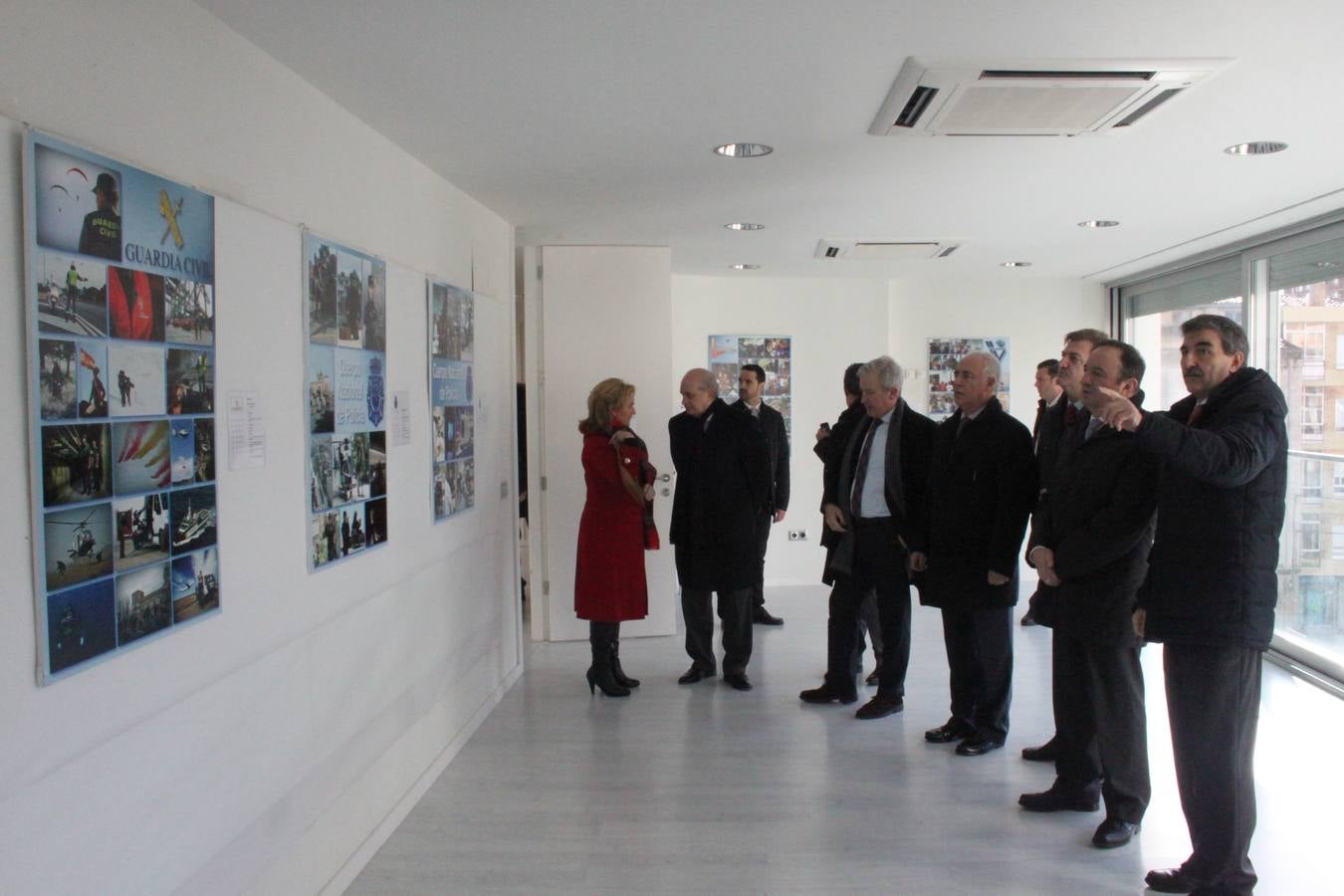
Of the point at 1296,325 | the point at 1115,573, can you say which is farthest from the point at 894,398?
the point at 1296,325

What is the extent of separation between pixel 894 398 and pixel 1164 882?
85.1 inches

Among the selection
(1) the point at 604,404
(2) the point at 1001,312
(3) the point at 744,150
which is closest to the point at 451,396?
(1) the point at 604,404

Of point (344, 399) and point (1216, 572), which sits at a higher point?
point (344, 399)

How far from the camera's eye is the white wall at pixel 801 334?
7859 mm

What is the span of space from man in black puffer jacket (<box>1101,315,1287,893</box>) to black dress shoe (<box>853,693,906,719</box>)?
1762 mm

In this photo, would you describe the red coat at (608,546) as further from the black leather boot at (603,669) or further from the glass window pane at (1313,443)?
the glass window pane at (1313,443)

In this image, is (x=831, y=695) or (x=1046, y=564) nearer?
(x=1046, y=564)

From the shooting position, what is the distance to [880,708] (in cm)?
450

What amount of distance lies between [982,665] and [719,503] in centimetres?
144

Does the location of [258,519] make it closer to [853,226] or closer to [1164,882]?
[1164,882]

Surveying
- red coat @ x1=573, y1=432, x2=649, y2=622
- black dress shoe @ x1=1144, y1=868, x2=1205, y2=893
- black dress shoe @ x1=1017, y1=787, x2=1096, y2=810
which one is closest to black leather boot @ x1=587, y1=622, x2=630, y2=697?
red coat @ x1=573, y1=432, x2=649, y2=622

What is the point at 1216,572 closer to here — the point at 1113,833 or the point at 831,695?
the point at 1113,833

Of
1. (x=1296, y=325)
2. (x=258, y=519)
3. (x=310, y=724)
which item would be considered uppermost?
(x=1296, y=325)

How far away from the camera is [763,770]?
12.7ft
